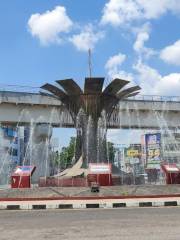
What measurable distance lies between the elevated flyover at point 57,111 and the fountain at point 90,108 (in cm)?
1255

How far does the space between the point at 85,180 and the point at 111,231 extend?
44.4 feet

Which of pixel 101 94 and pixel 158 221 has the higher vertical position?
pixel 101 94

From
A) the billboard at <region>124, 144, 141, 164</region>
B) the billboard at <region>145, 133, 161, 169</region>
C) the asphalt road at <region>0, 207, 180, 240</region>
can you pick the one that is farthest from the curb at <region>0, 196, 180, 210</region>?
the billboard at <region>124, 144, 141, 164</region>

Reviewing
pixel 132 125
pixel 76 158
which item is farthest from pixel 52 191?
pixel 132 125

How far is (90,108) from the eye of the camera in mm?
24859

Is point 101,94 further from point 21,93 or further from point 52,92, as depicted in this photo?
point 21,93

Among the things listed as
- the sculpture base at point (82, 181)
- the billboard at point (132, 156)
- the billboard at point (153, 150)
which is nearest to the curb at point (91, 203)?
the sculpture base at point (82, 181)

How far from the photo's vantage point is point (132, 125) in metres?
43.1

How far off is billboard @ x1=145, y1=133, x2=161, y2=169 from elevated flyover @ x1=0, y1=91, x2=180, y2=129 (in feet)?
51.1

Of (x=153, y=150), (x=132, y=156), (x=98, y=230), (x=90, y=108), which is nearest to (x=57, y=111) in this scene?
(x=90, y=108)

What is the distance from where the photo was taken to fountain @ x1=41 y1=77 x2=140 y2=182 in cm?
2462

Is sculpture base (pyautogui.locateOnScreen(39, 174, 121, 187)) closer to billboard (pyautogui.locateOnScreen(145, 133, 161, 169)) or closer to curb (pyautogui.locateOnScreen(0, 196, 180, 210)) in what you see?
curb (pyautogui.locateOnScreen(0, 196, 180, 210))

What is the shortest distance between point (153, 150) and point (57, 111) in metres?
23.2

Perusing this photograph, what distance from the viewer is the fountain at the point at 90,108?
24625 millimetres
